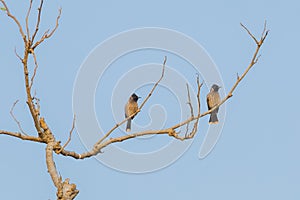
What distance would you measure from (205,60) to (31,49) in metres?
3.10

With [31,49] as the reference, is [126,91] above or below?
above

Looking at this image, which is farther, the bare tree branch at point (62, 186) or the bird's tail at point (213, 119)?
the bird's tail at point (213, 119)

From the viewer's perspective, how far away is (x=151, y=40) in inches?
335

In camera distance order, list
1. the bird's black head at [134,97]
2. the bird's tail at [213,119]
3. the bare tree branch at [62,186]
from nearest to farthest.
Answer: the bare tree branch at [62,186], the bird's tail at [213,119], the bird's black head at [134,97]

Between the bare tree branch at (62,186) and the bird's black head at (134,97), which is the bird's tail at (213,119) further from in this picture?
the bird's black head at (134,97)

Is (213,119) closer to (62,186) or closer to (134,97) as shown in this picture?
(62,186)

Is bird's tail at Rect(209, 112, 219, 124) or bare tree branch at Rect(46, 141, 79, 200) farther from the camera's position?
bird's tail at Rect(209, 112, 219, 124)

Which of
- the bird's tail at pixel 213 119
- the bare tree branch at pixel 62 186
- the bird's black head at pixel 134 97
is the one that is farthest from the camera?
the bird's black head at pixel 134 97

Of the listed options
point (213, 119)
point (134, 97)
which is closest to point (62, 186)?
point (213, 119)

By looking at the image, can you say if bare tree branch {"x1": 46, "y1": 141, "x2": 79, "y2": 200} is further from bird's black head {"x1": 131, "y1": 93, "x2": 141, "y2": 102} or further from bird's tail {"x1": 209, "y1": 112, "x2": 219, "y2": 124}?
bird's black head {"x1": 131, "y1": 93, "x2": 141, "y2": 102}

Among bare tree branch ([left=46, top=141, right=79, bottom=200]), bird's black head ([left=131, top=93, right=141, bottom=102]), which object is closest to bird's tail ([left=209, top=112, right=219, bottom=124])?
bare tree branch ([left=46, top=141, right=79, bottom=200])

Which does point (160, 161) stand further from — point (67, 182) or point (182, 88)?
point (67, 182)

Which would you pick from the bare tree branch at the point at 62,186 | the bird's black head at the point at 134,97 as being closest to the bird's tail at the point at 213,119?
the bare tree branch at the point at 62,186

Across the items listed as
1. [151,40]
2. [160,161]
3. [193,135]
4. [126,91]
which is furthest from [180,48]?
[193,135]
